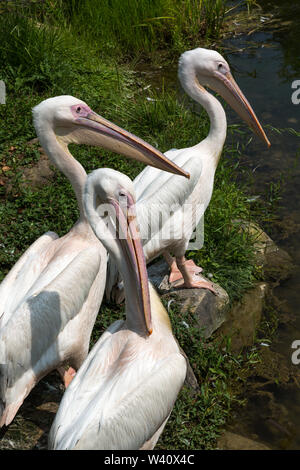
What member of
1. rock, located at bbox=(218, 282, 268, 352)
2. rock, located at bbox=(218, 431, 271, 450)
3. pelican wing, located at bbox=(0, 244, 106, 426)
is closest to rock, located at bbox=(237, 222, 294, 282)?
rock, located at bbox=(218, 282, 268, 352)

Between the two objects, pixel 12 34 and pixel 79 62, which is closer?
pixel 12 34

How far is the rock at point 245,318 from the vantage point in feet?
13.6

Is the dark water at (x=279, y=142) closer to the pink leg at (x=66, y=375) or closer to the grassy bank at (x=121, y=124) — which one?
the grassy bank at (x=121, y=124)

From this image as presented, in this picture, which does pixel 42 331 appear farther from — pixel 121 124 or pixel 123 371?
pixel 121 124

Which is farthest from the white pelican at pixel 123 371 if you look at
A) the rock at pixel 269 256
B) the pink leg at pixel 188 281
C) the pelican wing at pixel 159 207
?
the rock at pixel 269 256

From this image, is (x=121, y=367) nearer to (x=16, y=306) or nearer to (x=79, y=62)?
(x=16, y=306)

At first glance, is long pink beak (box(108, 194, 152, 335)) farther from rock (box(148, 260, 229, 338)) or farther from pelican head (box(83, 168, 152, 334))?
rock (box(148, 260, 229, 338))

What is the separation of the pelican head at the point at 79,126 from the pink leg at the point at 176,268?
1.18m

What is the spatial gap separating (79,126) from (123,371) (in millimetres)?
1573

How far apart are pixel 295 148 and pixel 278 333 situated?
2.47 m

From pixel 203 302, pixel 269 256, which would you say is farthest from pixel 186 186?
pixel 269 256

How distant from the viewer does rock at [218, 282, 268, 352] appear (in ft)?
13.6
